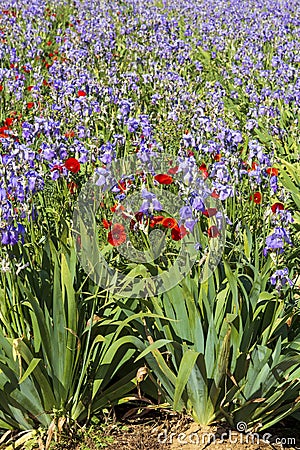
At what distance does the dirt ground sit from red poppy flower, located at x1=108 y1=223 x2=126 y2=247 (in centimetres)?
82

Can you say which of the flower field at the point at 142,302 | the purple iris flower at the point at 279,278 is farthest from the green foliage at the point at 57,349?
the purple iris flower at the point at 279,278

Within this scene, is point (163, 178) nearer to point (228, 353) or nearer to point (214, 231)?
point (214, 231)

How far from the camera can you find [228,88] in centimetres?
707

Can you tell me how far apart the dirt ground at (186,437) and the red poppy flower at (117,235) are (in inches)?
32.3

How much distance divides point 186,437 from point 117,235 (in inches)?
38.0

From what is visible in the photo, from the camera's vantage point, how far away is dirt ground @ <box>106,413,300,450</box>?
279 centimetres

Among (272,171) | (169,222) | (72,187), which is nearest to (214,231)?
(169,222)

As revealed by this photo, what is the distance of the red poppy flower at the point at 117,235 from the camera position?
9.98ft

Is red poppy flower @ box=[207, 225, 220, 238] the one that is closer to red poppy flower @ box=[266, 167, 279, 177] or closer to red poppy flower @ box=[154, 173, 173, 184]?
red poppy flower @ box=[154, 173, 173, 184]

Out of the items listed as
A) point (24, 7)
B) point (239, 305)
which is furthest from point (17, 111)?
point (24, 7)

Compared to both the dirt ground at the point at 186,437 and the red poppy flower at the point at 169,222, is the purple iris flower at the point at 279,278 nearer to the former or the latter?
the red poppy flower at the point at 169,222

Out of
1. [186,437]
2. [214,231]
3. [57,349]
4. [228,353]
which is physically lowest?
[186,437]

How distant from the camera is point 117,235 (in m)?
3.07

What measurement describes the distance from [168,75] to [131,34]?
3489 mm
